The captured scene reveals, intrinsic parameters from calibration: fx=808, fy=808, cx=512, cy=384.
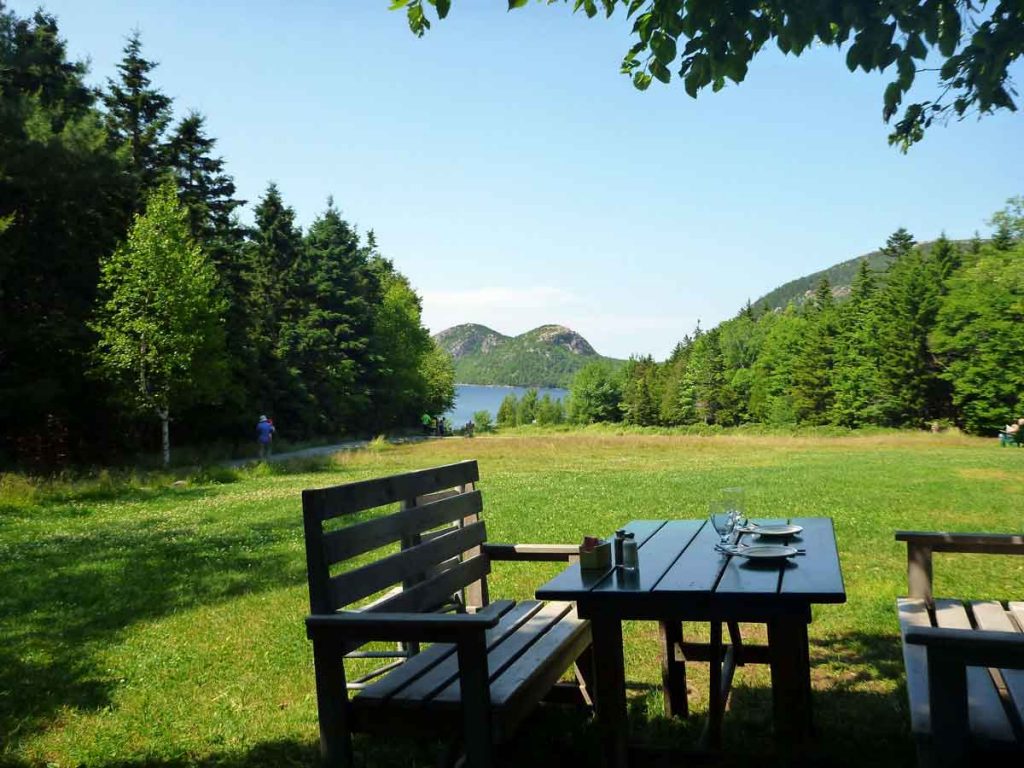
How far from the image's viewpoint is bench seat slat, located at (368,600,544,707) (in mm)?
2949

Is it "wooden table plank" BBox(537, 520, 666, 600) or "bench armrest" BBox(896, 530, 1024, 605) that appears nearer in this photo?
"wooden table plank" BBox(537, 520, 666, 600)

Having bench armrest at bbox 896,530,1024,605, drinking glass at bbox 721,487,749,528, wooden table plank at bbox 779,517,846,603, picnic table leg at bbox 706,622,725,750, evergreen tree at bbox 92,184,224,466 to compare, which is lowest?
picnic table leg at bbox 706,622,725,750

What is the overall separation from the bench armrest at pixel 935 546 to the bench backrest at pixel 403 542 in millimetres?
2206

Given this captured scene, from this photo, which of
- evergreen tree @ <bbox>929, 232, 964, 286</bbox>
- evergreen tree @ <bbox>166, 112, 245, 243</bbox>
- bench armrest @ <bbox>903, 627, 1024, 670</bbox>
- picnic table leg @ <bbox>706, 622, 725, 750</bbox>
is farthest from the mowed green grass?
evergreen tree @ <bbox>929, 232, 964, 286</bbox>

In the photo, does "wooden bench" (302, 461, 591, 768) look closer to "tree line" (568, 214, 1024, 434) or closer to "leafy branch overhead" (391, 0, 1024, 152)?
"leafy branch overhead" (391, 0, 1024, 152)

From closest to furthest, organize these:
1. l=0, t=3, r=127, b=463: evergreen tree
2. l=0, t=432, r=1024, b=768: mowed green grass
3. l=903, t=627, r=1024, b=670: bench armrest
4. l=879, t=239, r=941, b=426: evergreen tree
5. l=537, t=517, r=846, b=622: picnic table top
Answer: l=903, t=627, r=1024, b=670: bench armrest, l=537, t=517, r=846, b=622: picnic table top, l=0, t=432, r=1024, b=768: mowed green grass, l=0, t=3, r=127, b=463: evergreen tree, l=879, t=239, r=941, b=426: evergreen tree

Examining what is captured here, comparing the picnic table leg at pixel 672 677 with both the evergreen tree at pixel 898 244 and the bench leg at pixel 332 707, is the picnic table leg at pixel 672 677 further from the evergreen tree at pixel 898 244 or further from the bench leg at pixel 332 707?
the evergreen tree at pixel 898 244

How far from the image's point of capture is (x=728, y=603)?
281 centimetres

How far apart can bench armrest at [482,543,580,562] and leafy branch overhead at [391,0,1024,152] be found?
240 cm

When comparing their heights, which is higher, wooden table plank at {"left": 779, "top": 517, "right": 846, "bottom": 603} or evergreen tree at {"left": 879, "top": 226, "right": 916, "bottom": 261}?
evergreen tree at {"left": 879, "top": 226, "right": 916, "bottom": 261}

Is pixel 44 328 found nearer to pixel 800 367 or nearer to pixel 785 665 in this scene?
pixel 785 665

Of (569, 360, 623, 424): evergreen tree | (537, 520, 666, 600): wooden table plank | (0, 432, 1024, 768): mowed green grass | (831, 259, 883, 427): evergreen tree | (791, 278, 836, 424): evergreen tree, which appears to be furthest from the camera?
(569, 360, 623, 424): evergreen tree

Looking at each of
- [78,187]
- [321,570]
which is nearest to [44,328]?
[78,187]

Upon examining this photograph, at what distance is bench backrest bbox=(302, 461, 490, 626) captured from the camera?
3.11 m
